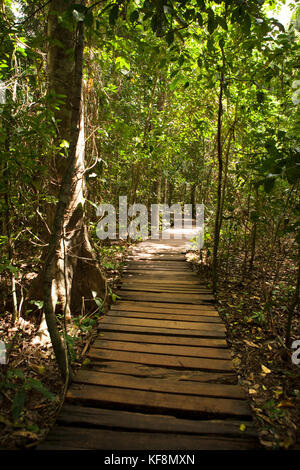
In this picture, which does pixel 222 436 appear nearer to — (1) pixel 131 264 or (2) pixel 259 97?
(2) pixel 259 97

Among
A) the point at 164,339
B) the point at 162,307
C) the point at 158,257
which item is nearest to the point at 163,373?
the point at 164,339

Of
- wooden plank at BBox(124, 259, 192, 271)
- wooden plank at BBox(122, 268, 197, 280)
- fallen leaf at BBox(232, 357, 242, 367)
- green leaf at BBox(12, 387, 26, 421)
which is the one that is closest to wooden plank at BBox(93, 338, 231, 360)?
fallen leaf at BBox(232, 357, 242, 367)

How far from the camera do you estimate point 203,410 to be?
2082mm

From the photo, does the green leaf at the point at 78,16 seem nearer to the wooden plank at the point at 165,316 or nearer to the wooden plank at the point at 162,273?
the wooden plank at the point at 165,316

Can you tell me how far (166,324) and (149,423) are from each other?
56.9 inches

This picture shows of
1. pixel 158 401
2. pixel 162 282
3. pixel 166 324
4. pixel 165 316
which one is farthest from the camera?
pixel 162 282

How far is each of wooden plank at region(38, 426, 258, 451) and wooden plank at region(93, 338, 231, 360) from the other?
93 cm

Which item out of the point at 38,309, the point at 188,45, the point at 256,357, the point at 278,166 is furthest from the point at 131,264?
the point at 188,45

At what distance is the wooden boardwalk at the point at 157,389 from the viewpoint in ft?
6.16

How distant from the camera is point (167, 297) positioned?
4.24m

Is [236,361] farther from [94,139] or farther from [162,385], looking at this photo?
[94,139]

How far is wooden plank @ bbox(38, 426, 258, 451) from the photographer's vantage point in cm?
181

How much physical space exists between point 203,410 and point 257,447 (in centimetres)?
42

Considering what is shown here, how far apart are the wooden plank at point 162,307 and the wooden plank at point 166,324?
299mm
